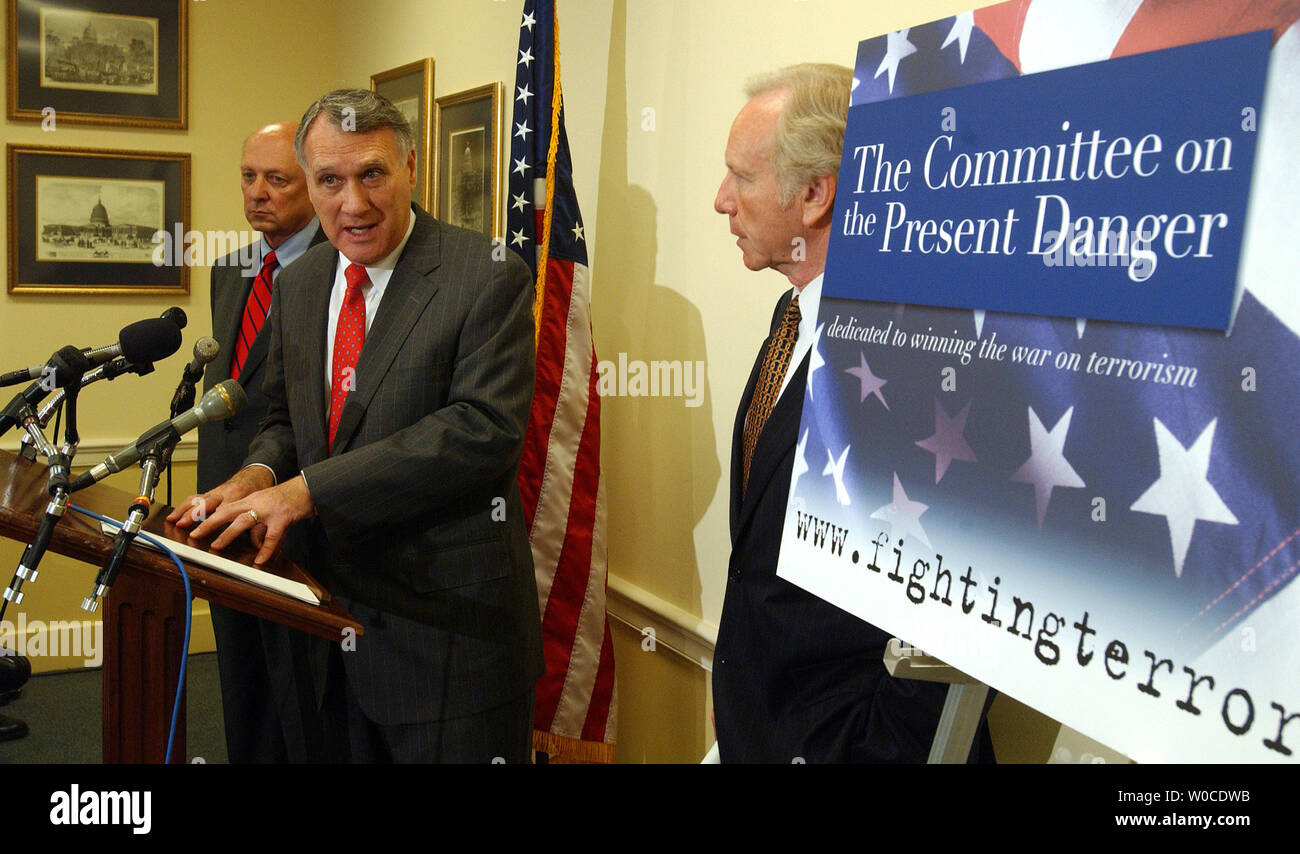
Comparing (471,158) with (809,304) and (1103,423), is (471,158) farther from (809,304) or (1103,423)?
(1103,423)

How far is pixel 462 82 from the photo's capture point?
430 cm

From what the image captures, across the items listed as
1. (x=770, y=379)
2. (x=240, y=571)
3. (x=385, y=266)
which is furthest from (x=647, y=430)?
(x=240, y=571)

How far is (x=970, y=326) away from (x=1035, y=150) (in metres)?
0.19

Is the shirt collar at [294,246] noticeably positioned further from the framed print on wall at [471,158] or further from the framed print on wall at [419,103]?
the framed print on wall at [419,103]

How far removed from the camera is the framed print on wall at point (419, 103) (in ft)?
15.1

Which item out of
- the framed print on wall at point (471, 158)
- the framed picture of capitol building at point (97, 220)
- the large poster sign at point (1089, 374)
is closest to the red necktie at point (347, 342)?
the large poster sign at point (1089, 374)

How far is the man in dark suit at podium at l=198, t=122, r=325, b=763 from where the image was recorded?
2553 mm

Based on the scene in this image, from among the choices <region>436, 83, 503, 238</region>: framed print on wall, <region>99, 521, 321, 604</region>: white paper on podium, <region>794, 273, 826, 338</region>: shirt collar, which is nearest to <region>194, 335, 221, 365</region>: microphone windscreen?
<region>99, 521, 321, 604</region>: white paper on podium

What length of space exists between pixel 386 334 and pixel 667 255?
111cm

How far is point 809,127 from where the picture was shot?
1644 mm

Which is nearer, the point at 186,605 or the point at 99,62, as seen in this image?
the point at 186,605

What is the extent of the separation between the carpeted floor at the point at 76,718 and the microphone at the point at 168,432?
101 inches

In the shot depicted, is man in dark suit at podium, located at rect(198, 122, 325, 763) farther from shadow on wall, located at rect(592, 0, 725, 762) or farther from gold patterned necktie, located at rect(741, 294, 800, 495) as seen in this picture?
gold patterned necktie, located at rect(741, 294, 800, 495)

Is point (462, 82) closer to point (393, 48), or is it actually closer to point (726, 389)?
point (393, 48)
